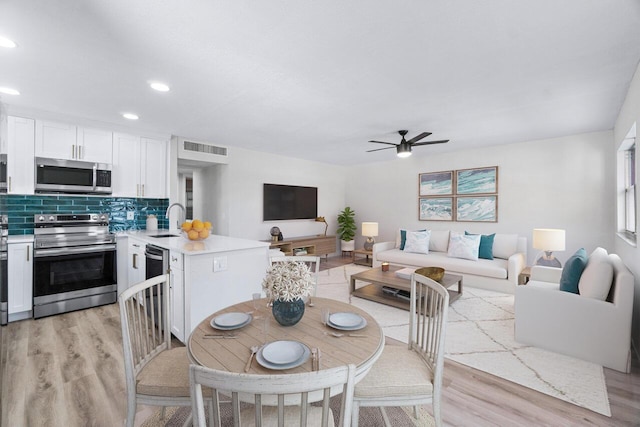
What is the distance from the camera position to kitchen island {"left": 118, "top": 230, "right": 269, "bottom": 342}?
2.45 meters

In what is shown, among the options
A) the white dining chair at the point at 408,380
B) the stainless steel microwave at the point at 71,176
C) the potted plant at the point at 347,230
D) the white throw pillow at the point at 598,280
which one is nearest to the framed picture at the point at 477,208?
the potted plant at the point at 347,230

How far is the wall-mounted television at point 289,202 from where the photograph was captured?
5.91m

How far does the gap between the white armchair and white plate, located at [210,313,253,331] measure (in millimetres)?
2469

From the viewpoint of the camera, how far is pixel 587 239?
433 centimetres

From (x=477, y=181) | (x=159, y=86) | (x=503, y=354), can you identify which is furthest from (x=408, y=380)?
(x=477, y=181)

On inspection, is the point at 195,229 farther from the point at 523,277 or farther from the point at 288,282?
the point at 523,277

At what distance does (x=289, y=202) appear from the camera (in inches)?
249

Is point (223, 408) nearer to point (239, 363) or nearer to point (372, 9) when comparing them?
point (239, 363)

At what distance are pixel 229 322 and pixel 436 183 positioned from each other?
17.6ft

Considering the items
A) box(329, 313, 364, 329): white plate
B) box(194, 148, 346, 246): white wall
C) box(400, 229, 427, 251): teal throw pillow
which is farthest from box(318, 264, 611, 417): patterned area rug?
box(194, 148, 346, 246): white wall

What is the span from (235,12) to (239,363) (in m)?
1.89

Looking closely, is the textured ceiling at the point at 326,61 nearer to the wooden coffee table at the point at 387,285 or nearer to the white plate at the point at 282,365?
the white plate at the point at 282,365

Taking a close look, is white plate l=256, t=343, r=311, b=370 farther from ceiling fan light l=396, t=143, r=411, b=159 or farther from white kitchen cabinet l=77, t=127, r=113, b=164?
white kitchen cabinet l=77, t=127, r=113, b=164

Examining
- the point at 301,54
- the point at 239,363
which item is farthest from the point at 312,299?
the point at 301,54
